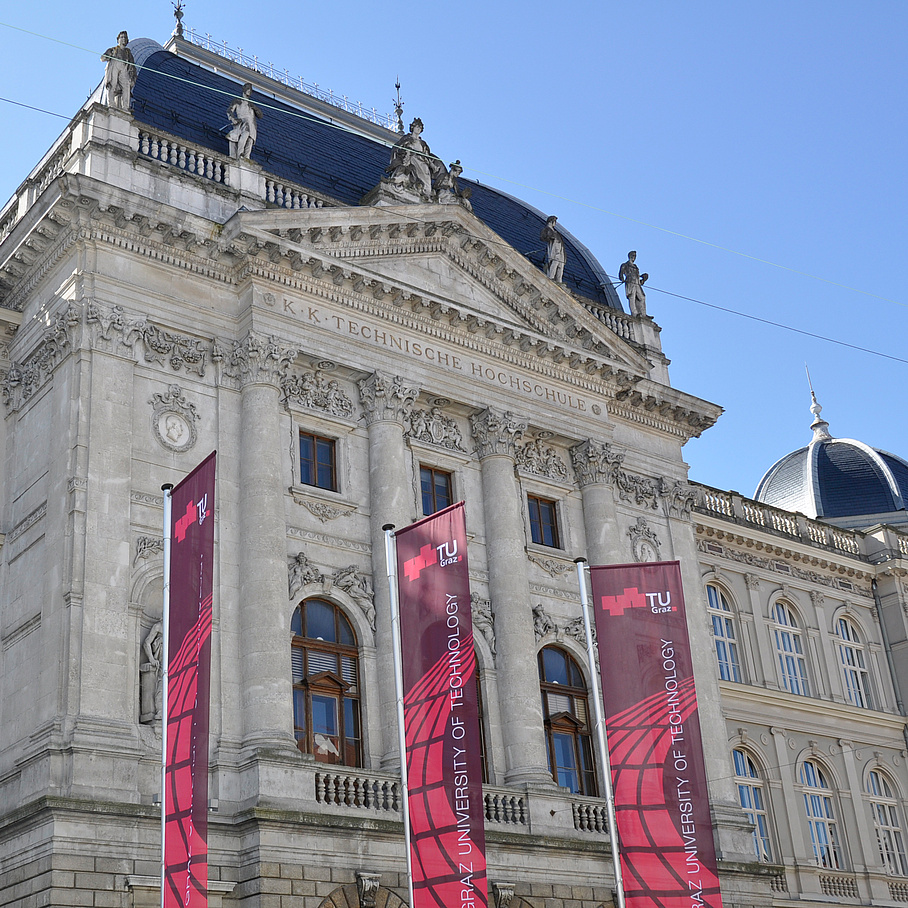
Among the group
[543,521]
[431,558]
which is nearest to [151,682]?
[431,558]

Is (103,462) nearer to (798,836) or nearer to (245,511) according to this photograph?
(245,511)

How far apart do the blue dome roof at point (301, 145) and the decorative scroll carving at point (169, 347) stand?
4894 millimetres

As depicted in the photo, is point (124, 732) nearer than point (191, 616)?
No

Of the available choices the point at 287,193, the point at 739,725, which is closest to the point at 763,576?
the point at 739,725

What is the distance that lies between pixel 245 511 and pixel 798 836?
1675 centimetres

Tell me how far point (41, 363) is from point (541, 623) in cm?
1067

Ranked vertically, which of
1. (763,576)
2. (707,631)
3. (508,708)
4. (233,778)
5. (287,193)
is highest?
(287,193)

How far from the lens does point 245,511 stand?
23.2m

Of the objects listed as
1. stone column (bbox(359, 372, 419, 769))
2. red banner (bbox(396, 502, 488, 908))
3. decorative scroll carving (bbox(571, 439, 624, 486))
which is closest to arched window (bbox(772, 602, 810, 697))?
decorative scroll carving (bbox(571, 439, 624, 486))

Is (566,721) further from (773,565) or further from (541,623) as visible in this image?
(773,565)

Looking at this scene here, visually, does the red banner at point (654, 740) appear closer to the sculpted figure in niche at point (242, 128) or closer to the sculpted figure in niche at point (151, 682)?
the sculpted figure in niche at point (151, 682)

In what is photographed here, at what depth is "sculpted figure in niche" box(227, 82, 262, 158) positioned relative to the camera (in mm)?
26312

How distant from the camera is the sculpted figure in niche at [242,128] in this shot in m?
26.3

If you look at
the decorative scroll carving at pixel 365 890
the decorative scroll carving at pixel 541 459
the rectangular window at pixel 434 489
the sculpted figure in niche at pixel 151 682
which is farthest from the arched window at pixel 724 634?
the sculpted figure in niche at pixel 151 682
